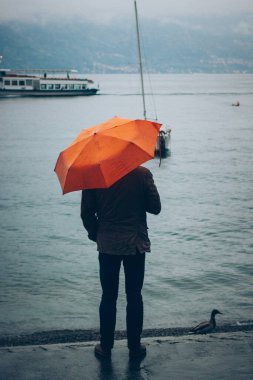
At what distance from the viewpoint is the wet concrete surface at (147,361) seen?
3.90 m

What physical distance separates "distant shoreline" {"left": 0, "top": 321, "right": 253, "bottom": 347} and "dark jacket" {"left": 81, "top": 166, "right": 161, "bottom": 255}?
135cm

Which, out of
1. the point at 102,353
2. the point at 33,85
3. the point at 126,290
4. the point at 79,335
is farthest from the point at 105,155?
the point at 33,85

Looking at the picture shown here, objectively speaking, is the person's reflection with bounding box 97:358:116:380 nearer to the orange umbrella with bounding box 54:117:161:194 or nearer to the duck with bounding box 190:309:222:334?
the duck with bounding box 190:309:222:334

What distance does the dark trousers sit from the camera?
160 inches

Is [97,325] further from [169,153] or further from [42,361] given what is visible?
[169,153]

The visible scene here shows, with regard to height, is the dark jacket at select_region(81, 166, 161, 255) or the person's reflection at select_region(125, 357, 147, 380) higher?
the dark jacket at select_region(81, 166, 161, 255)

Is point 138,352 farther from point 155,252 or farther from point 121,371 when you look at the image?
point 155,252

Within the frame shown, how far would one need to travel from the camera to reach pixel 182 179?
2066cm

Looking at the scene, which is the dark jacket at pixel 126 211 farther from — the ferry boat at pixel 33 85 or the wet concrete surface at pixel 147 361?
the ferry boat at pixel 33 85

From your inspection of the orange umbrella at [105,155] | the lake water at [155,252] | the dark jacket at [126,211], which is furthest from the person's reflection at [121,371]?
Answer: the lake water at [155,252]

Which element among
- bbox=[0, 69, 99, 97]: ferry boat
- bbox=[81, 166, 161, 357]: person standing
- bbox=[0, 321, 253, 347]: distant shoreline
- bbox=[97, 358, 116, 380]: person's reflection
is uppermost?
bbox=[0, 69, 99, 97]: ferry boat

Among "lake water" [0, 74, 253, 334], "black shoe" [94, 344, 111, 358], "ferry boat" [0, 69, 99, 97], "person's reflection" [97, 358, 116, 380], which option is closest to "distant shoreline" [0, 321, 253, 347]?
"lake water" [0, 74, 253, 334]

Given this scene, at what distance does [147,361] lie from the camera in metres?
4.13

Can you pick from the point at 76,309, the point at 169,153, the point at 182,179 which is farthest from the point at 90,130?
the point at 169,153
